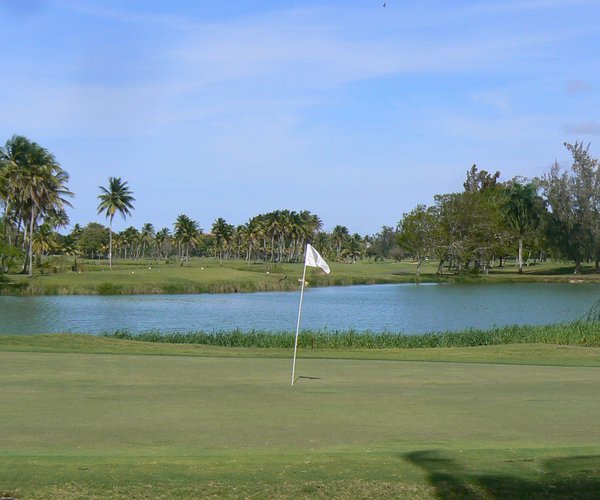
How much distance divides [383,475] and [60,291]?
222 ft

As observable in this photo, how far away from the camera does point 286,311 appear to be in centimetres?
5481

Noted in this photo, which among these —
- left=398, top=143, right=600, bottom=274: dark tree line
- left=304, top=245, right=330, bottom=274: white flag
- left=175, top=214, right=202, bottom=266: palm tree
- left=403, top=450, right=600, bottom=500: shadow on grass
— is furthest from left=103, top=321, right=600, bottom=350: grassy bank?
left=175, top=214, right=202, bottom=266: palm tree

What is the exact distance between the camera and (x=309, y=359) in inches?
778

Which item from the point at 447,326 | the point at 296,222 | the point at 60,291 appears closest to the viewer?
the point at 447,326

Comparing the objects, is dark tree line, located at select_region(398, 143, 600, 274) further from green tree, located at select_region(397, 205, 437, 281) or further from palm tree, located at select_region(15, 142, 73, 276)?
palm tree, located at select_region(15, 142, 73, 276)

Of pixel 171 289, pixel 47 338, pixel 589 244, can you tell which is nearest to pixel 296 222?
pixel 589 244

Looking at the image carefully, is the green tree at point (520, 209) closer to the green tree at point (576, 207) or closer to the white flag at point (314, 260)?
the green tree at point (576, 207)

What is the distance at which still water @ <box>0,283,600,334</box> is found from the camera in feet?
144

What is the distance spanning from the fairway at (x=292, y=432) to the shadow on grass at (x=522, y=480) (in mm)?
19

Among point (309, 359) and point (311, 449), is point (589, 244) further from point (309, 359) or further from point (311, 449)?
point (311, 449)

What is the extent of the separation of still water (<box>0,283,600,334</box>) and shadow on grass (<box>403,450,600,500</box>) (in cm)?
3104

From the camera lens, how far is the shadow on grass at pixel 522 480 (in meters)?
7.25

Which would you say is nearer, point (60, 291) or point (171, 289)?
point (60, 291)

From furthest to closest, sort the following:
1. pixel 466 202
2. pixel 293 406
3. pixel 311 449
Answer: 1. pixel 466 202
2. pixel 293 406
3. pixel 311 449
